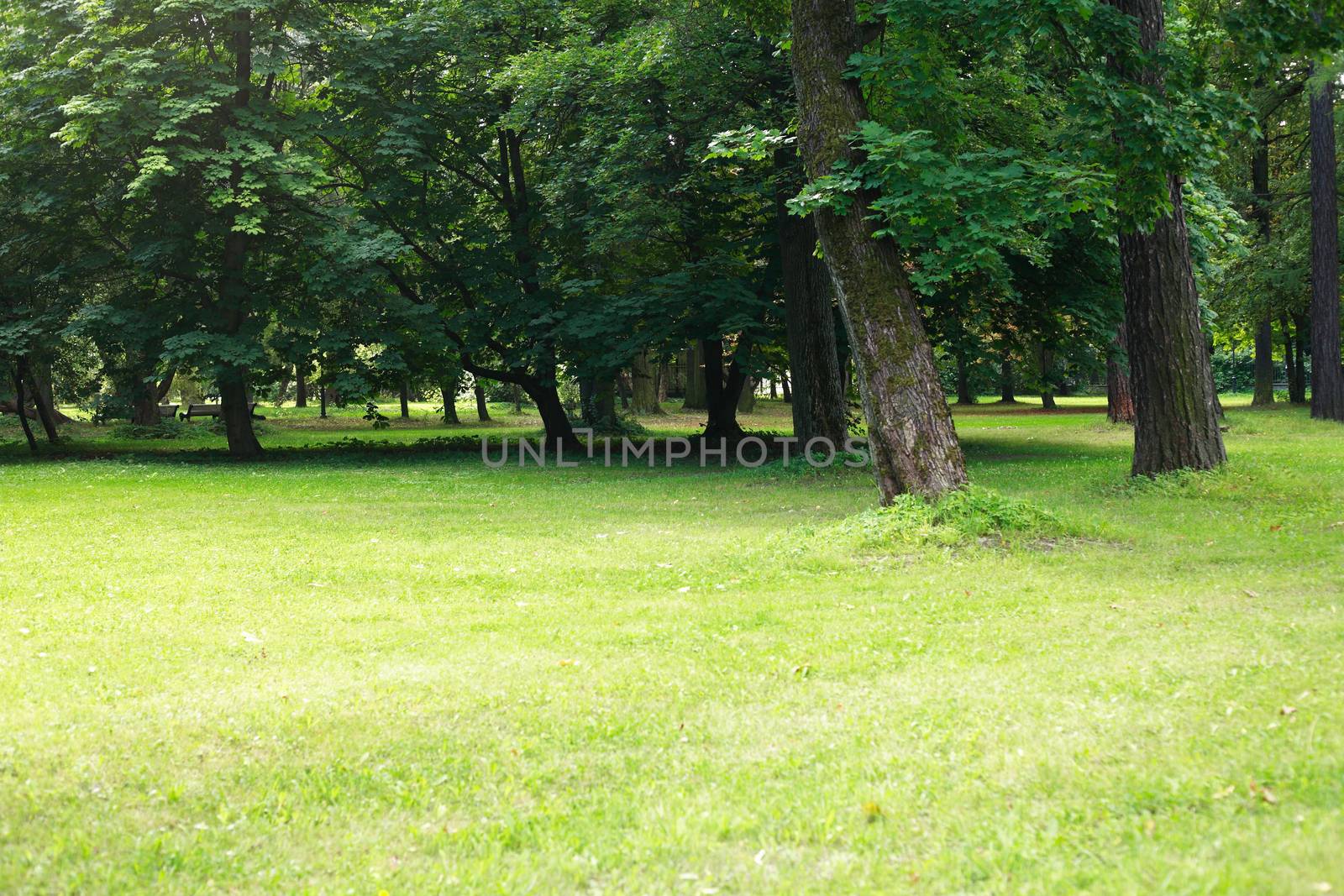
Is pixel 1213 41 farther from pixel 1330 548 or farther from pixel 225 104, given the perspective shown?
pixel 225 104

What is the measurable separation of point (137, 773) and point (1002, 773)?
12.0ft

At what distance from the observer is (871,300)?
1051 cm

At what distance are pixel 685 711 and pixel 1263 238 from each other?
32.6m

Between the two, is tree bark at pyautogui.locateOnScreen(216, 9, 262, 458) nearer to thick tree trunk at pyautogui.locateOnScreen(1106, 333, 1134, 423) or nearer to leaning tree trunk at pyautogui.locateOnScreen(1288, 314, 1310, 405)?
thick tree trunk at pyautogui.locateOnScreen(1106, 333, 1134, 423)

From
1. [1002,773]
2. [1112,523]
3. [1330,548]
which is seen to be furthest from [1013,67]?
[1002,773]

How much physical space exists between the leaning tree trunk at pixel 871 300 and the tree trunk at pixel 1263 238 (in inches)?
960

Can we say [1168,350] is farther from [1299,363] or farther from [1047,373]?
[1299,363]

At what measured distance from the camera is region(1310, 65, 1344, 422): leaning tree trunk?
24016 millimetres

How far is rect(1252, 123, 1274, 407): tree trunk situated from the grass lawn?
2422cm

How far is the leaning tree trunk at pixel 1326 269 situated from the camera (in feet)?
78.8

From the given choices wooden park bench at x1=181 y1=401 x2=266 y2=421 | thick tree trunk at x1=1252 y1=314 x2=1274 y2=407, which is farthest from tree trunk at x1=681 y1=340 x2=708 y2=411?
thick tree trunk at x1=1252 y1=314 x2=1274 y2=407

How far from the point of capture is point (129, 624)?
7.46 metres

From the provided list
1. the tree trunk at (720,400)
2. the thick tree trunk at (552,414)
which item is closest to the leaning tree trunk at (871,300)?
the tree trunk at (720,400)

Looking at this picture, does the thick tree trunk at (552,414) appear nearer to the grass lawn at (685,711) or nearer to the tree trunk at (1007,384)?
the grass lawn at (685,711)
